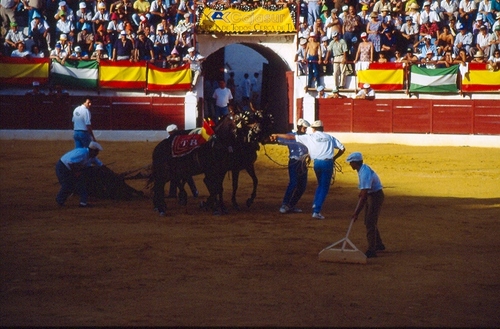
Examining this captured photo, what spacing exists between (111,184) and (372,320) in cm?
870

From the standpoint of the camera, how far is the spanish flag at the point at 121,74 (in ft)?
88.1

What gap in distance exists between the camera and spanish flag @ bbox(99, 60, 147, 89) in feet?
88.1

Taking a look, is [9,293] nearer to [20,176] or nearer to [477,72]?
[20,176]

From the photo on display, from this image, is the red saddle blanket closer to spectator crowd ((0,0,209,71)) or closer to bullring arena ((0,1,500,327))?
bullring arena ((0,1,500,327))

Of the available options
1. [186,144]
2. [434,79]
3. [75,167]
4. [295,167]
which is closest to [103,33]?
[434,79]

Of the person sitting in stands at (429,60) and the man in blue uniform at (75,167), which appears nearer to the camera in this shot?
the man in blue uniform at (75,167)

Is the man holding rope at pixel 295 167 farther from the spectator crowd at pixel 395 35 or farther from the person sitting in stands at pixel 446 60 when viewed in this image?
the person sitting in stands at pixel 446 60

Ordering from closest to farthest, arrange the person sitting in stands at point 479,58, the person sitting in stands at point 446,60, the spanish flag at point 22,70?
the person sitting in stands at point 479,58 < the person sitting in stands at point 446,60 < the spanish flag at point 22,70

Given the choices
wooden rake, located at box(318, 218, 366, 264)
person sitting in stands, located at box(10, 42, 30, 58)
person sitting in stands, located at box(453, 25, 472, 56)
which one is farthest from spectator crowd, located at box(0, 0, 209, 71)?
wooden rake, located at box(318, 218, 366, 264)

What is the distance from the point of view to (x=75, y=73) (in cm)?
2686

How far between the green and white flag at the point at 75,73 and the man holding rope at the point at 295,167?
13.8 m

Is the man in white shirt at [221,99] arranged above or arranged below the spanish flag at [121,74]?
below

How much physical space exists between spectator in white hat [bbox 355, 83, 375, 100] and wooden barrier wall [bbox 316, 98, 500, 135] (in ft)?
0.41

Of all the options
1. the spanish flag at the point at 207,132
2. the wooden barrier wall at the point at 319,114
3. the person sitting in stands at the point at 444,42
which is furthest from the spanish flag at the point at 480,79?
the spanish flag at the point at 207,132
